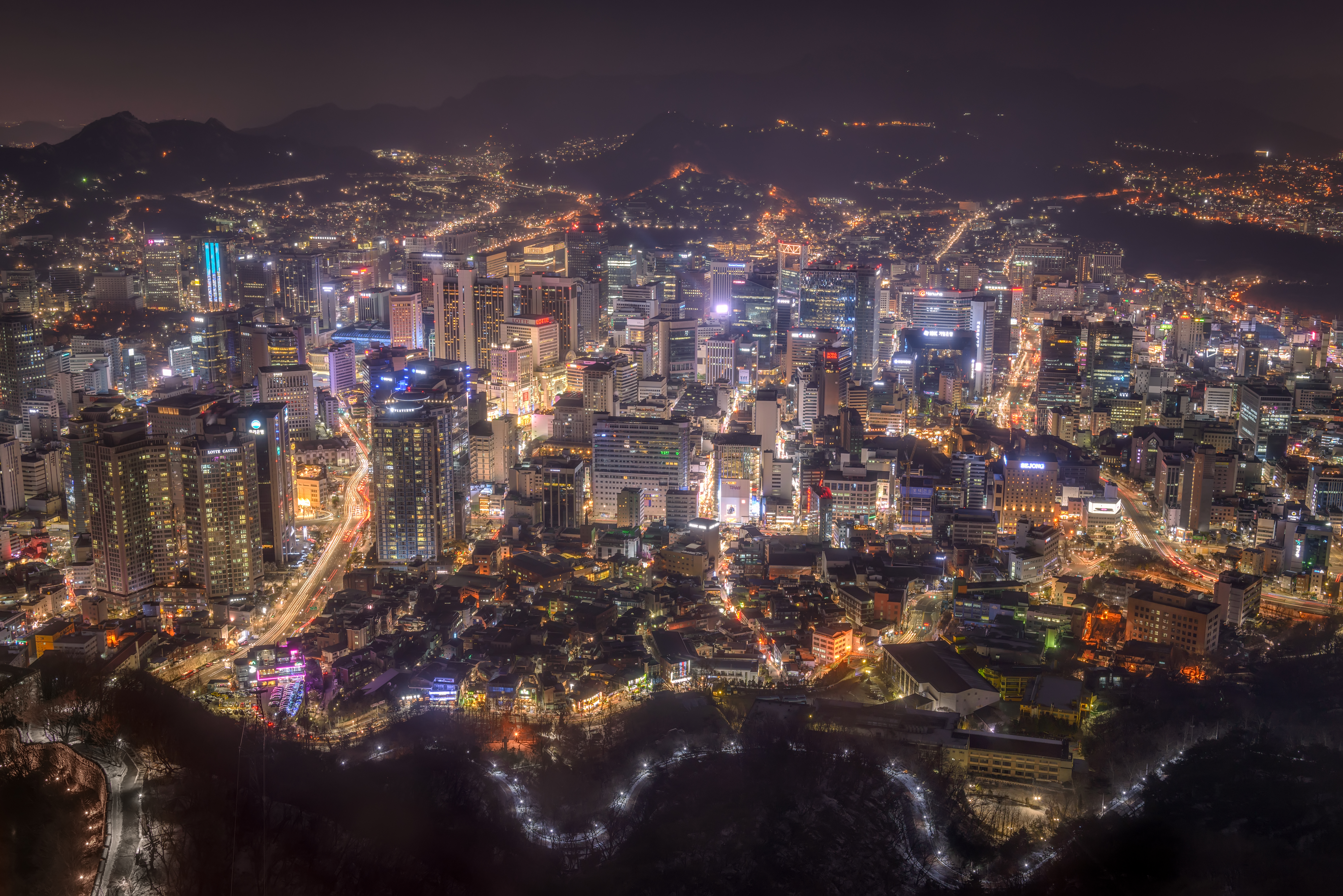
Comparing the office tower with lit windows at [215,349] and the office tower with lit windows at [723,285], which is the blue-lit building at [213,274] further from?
the office tower with lit windows at [723,285]

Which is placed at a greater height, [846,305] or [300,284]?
[300,284]

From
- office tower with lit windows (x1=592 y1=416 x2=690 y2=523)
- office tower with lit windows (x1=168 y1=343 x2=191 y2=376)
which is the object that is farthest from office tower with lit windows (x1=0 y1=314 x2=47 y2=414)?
office tower with lit windows (x1=592 y1=416 x2=690 y2=523)

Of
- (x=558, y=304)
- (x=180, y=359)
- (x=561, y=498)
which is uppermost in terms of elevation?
(x=558, y=304)

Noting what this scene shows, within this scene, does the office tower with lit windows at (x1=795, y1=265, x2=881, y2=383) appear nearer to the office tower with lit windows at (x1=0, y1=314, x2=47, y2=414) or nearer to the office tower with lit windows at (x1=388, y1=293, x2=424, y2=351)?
the office tower with lit windows at (x1=388, y1=293, x2=424, y2=351)

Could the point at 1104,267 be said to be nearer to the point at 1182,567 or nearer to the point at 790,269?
the point at 790,269

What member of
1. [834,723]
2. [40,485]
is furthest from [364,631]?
[40,485]

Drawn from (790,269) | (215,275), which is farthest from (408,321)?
(790,269)

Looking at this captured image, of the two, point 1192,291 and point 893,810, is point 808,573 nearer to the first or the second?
point 893,810

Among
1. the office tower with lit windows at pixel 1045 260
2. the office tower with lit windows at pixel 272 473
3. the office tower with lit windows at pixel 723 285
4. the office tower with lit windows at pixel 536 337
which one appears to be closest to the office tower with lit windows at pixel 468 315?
the office tower with lit windows at pixel 536 337
